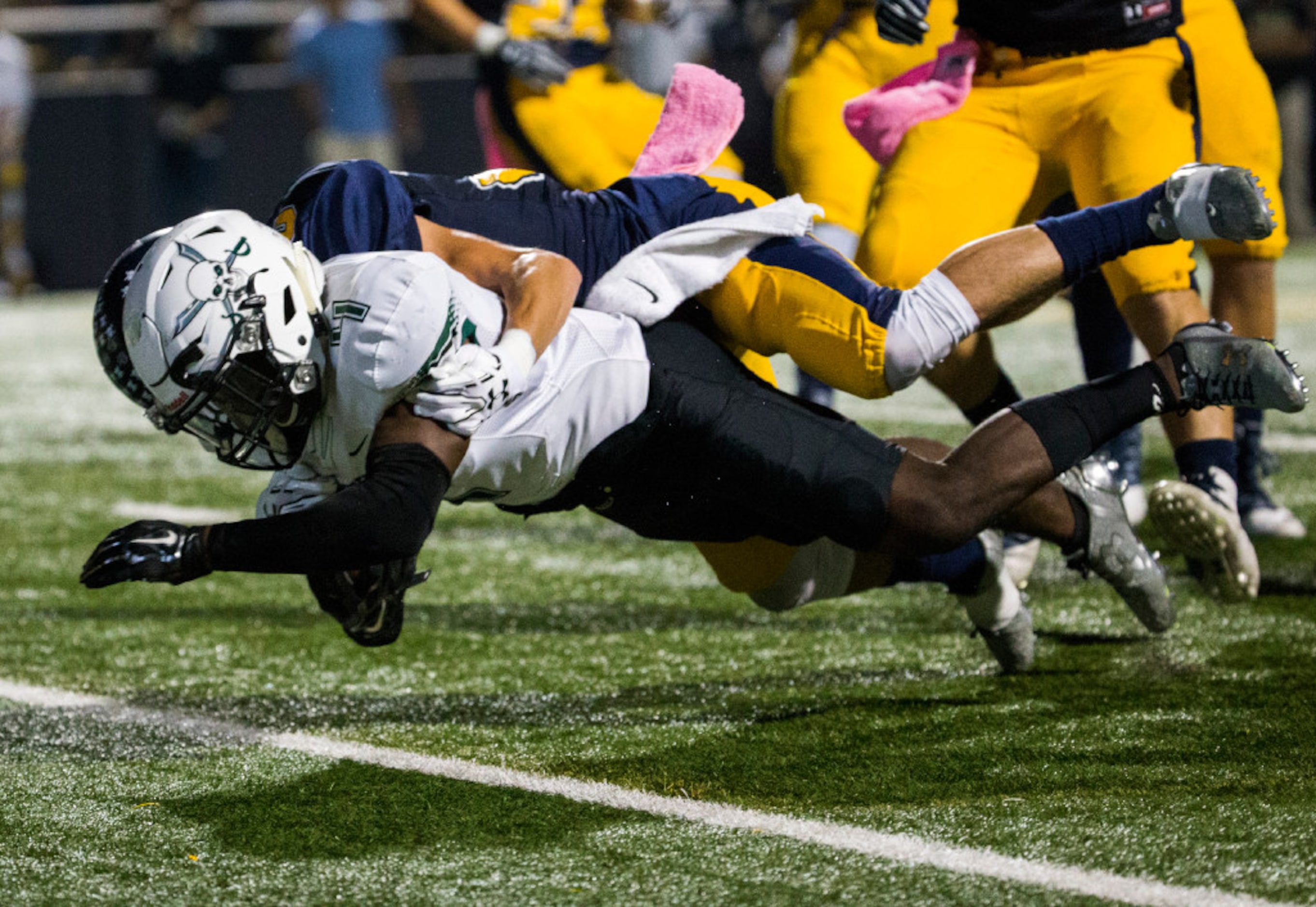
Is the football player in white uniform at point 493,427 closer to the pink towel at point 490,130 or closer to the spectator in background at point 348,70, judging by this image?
the pink towel at point 490,130

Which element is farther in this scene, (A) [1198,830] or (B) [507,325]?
(B) [507,325]

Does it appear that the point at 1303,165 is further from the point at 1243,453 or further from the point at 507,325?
the point at 507,325

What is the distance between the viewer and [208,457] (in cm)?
660

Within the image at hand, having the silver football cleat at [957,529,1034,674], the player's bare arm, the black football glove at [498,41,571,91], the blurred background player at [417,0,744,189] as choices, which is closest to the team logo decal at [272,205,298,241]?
the player's bare arm

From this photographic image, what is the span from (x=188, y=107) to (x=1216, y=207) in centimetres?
1156

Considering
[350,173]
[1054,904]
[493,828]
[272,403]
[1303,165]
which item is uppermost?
[350,173]

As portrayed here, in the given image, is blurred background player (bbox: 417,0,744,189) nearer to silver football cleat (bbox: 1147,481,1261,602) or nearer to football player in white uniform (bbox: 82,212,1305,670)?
silver football cleat (bbox: 1147,481,1261,602)

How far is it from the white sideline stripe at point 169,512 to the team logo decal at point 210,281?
8.42 feet

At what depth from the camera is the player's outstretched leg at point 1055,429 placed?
2.96 m

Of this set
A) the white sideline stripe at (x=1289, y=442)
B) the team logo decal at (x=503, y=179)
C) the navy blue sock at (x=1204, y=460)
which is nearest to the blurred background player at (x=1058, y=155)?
the navy blue sock at (x=1204, y=460)

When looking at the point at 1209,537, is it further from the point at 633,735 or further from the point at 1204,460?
the point at 633,735

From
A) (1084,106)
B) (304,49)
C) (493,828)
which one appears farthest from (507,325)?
(304,49)

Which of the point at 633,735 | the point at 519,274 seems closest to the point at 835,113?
the point at 519,274

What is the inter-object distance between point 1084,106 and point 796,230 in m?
0.94
